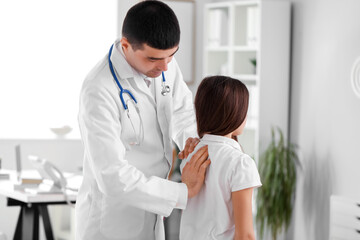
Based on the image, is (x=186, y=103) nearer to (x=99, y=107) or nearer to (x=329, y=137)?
(x=99, y=107)

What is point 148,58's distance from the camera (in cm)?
171

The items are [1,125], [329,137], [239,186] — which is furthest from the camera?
[1,125]

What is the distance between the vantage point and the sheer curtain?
5.07m

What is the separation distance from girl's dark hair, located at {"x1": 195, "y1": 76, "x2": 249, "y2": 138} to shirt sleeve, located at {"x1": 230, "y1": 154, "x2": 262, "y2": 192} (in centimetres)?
13

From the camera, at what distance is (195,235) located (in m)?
1.77

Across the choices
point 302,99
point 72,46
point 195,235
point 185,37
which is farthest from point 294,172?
point 195,235

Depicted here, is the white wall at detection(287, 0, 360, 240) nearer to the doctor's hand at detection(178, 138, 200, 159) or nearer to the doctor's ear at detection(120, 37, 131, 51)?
the doctor's hand at detection(178, 138, 200, 159)

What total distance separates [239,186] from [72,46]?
383 centimetres

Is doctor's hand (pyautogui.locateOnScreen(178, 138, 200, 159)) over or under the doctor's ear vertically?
under

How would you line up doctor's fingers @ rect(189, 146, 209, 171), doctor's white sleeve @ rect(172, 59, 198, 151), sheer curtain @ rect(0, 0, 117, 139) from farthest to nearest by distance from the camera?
sheer curtain @ rect(0, 0, 117, 139)
doctor's white sleeve @ rect(172, 59, 198, 151)
doctor's fingers @ rect(189, 146, 209, 171)

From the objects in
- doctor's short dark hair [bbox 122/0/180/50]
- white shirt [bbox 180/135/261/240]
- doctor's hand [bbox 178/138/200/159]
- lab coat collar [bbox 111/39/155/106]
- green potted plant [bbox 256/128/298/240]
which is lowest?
green potted plant [bbox 256/128/298/240]

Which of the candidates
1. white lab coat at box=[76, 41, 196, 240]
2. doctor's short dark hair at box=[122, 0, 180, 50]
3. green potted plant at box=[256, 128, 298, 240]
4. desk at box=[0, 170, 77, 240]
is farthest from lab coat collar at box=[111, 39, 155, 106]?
green potted plant at box=[256, 128, 298, 240]

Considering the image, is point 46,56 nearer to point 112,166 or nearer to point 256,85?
point 256,85

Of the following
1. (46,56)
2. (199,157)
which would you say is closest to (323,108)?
(46,56)
